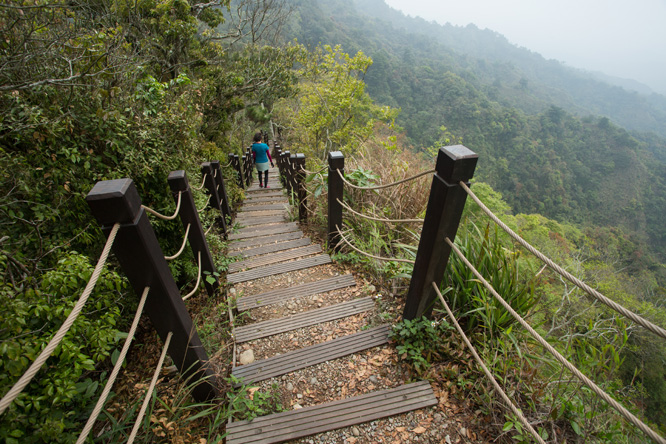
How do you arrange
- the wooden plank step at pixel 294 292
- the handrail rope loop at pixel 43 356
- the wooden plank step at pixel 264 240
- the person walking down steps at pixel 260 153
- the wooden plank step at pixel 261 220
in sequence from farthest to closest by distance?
the person walking down steps at pixel 260 153, the wooden plank step at pixel 261 220, the wooden plank step at pixel 264 240, the wooden plank step at pixel 294 292, the handrail rope loop at pixel 43 356

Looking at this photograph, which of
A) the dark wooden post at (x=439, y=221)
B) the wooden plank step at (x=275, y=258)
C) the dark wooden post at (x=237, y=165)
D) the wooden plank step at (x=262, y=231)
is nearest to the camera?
the dark wooden post at (x=439, y=221)

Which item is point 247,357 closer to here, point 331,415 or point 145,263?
point 331,415

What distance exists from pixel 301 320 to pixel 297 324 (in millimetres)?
48

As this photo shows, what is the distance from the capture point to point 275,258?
135 inches

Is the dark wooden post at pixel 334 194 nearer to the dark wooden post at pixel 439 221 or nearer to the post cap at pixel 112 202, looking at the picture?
the dark wooden post at pixel 439 221

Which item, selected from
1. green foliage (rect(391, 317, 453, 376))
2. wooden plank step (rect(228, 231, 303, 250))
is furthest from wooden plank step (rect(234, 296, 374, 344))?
wooden plank step (rect(228, 231, 303, 250))

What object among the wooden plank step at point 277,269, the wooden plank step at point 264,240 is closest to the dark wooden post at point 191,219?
the wooden plank step at point 277,269

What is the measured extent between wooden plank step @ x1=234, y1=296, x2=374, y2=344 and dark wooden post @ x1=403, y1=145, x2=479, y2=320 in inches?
23.2

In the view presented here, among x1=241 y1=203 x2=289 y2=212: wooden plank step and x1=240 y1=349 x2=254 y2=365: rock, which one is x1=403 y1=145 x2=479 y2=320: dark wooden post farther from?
x1=241 y1=203 x2=289 y2=212: wooden plank step

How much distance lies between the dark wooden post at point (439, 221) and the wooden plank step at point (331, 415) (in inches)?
18.7

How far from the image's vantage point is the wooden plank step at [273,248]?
3597mm

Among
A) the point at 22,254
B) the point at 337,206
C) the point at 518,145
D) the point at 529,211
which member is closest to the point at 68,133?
the point at 22,254

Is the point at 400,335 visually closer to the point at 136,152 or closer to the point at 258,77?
the point at 136,152

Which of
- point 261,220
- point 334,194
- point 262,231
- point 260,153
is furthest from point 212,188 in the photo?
point 260,153
